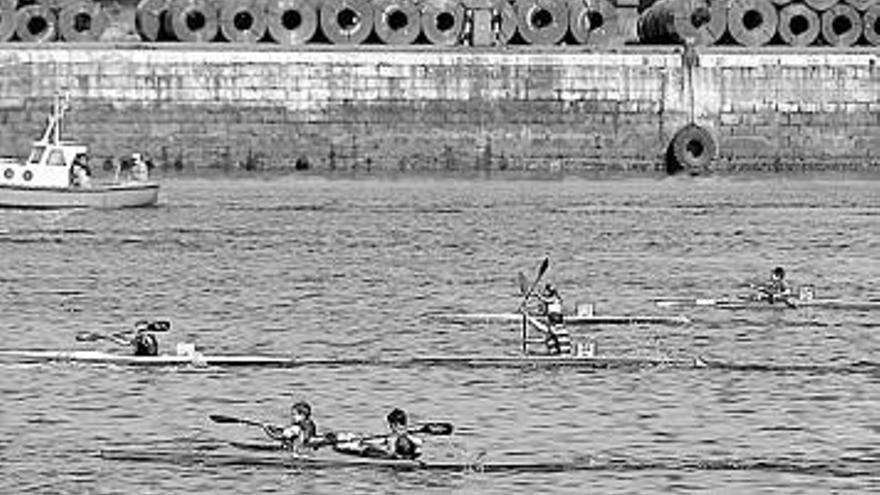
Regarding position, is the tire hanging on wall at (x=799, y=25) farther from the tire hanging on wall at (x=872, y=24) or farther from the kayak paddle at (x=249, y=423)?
the kayak paddle at (x=249, y=423)

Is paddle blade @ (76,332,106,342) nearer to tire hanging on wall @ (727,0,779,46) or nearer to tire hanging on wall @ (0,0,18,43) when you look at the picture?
tire hanging on wall @ (0,0,18,43)

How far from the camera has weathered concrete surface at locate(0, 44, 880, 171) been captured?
91438 millimetres

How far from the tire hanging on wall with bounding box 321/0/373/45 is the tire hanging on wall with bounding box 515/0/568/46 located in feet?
16.0

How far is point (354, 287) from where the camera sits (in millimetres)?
56375

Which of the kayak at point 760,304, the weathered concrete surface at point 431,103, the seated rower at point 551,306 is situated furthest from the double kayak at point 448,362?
the weathered concrete surface at point 431,103

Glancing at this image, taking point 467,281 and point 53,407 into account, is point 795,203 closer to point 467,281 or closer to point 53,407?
point 467,281

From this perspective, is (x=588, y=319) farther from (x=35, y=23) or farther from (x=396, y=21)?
(x=35, y=23)

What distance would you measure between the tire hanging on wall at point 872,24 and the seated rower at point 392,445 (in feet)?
217

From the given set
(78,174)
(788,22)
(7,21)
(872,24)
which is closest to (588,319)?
(78,174)

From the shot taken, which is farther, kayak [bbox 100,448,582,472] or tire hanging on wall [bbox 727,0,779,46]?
tire hanging on wall [bbox 727,0,779,46]

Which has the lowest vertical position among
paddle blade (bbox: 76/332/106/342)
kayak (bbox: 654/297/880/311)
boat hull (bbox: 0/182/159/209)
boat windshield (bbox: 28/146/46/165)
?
kayak (bbox: 654/297/880/311)

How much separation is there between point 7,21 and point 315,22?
9652 millimetres

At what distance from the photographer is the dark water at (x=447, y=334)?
113ft

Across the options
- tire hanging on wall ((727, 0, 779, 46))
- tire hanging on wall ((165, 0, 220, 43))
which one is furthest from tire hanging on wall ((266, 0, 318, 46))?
tire hanging on wall ((727, 0, 779, 46))
